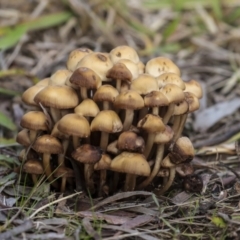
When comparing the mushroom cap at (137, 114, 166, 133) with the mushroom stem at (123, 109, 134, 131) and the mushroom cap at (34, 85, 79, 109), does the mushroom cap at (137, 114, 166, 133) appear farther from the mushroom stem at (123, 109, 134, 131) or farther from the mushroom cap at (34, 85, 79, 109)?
the mushroom cap at (34, 85, 79, 109)

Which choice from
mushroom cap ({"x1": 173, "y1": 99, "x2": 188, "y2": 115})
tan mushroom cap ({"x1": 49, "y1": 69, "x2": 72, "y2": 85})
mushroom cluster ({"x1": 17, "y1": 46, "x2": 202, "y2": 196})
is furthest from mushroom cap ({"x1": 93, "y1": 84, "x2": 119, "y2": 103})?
mushroom cap ({"x1": 173, "y1": 99, "x2": 188, "y2": 115})

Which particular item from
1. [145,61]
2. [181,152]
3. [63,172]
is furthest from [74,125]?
[145,61]

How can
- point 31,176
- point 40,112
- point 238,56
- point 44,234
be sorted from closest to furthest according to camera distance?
point 44,234 < point 40,112 < point 31,176 < point 238,56

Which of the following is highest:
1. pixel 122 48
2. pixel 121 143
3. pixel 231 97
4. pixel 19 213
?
pixel 122 48

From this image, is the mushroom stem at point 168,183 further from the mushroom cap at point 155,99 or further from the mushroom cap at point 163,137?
the mushroom cap at point 155,99

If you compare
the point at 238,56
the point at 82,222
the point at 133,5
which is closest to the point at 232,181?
the point at 82,222

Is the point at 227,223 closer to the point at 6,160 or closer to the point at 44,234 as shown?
the point at 44,234
